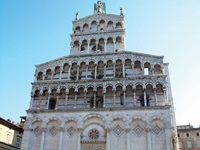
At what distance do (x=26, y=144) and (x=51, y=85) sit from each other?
6477 mm

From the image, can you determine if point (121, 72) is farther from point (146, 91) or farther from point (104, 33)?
point (104, 33)

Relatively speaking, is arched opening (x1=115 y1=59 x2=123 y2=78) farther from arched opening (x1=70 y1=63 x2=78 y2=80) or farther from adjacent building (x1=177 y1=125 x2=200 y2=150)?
adjacent building (x1=177 y1=125 x2=200 y2=150)

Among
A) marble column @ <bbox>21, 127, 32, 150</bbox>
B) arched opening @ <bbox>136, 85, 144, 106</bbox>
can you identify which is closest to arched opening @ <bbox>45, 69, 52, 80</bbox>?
marble column @ <bbox>21, 127, 32, 150</bbox>

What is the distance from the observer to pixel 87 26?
29.3 meters

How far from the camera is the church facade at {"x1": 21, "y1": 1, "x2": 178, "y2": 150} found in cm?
2025

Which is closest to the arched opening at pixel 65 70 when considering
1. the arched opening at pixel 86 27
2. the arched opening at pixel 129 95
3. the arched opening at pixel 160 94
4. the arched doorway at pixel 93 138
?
the arched opening at pixel 86 27

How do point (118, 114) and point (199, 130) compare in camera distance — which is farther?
point (199, 130)

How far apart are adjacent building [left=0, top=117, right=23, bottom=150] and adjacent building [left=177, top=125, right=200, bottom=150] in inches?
1138

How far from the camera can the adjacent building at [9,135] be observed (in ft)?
79.1

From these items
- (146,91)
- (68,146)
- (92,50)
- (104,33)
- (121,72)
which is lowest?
(68,146)

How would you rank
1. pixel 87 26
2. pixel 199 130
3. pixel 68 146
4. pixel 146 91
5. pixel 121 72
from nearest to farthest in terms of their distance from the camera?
1. pixel 68 146
2. pixel 146 91
3. pixel 121 72
4. pixel 87 26
5. pixel 199 130

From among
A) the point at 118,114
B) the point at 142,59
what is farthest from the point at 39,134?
the point at 142,59

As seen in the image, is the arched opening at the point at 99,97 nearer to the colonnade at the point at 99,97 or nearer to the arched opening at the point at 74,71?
the colonnade at the point at 99,97

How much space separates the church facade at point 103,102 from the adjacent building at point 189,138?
20925 mm
